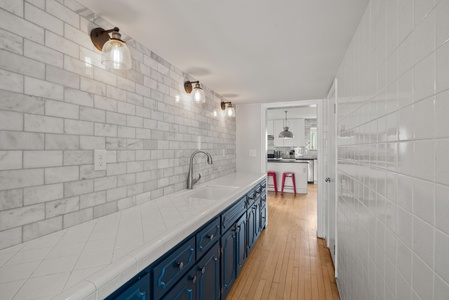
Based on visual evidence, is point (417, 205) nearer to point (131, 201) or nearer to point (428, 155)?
point (428, 155)

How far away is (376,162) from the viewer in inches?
40.8

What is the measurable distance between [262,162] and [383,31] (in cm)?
277

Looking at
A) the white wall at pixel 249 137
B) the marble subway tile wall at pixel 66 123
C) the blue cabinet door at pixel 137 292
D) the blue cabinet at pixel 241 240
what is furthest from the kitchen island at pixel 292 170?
the blue cabinet door at pixel 137 292

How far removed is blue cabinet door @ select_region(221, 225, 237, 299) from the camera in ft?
5.82

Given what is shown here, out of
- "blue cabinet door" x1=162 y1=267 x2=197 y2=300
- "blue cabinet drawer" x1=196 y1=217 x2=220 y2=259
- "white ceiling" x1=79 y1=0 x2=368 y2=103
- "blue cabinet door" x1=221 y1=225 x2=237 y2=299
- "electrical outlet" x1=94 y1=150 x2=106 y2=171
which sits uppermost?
"white ceiling" x1=79 y1=0 x2=368 y2=103

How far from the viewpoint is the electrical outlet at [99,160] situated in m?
1.26

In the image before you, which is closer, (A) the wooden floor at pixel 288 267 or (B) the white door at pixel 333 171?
(A) the wooden floor at pixel 288 267

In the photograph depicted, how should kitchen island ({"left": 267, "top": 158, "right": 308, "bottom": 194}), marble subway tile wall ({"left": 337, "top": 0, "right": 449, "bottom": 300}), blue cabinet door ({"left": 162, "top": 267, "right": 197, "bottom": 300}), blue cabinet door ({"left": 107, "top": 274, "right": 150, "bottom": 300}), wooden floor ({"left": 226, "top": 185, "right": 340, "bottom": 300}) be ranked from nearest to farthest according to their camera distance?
marble subway tile wall ({"left": 337, "top": 0, "right": 449, "bottom": 300})
blue cabinet door ({"left": 107, "top": 274, "right": 150, "bottom": 300})
blue cabinet door ({"left": 162, "top": 267, "right": 197, "bottom": 300})
wooden floor ({"left": 226, "top": 185, "right": 340, "bottom": 300})
kitchen island ({"left": 267, "top": 158, "right": 308, "bottom": 194})

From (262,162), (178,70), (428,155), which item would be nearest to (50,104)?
(178,70)

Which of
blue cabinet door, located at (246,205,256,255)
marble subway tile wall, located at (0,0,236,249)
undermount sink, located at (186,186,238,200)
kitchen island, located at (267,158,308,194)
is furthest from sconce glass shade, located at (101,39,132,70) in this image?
kitchen island, located at (267,158,308,194)

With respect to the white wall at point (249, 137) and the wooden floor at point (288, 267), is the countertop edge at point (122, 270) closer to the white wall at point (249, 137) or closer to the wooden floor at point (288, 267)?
the wooden floor at point (288, 267)

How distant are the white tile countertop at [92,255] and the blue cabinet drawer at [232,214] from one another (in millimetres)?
401

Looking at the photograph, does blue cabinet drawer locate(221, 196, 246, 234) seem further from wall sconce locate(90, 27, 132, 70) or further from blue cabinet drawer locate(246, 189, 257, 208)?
wall sconce locate(90, 27, 132, 70)

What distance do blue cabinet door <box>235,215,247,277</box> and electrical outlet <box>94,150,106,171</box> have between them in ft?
4.28
